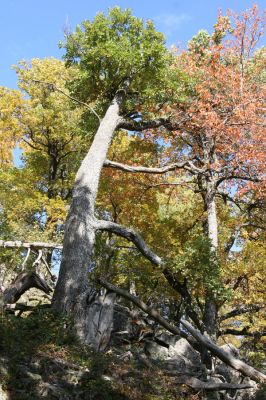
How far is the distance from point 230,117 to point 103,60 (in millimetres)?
6715

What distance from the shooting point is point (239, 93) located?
57.7 ft

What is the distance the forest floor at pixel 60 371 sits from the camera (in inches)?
259

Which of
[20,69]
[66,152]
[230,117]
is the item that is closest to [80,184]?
[230,117]

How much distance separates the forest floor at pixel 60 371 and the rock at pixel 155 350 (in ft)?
12.7

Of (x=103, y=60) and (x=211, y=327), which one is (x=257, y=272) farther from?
(x=103, y=60)

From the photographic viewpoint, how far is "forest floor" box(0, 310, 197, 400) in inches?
259

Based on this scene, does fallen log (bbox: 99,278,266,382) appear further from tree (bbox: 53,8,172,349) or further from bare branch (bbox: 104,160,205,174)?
bare branch (bbox: 104,160,205,174)

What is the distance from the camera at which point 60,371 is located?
23.8ft

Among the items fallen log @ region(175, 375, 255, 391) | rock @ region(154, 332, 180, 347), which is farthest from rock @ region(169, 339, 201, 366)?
fallen log @ region(175, 375, 255, 391)

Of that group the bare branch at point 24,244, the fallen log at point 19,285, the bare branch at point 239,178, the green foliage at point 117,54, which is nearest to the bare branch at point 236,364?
the bare branch at point 24,244

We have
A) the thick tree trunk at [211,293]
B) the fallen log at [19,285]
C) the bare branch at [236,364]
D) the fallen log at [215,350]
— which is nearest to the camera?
the bare branch at [236,364]

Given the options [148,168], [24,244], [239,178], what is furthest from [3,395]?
[239,178]

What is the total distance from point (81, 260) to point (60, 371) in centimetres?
379

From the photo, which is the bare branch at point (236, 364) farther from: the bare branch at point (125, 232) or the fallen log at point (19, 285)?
the fallen log at point (19, 285)
